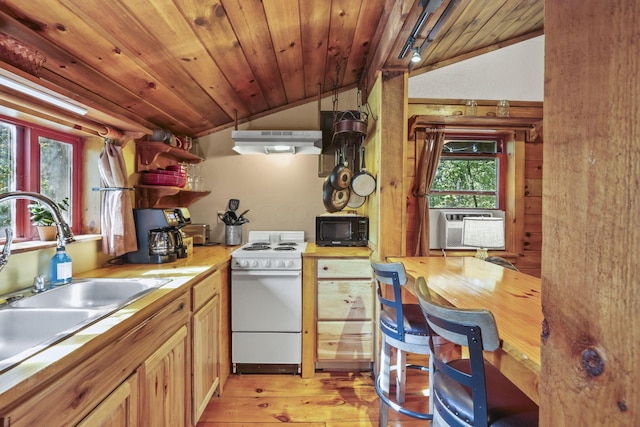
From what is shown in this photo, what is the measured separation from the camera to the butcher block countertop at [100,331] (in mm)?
718

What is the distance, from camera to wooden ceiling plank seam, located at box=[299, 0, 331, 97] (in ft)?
5.64

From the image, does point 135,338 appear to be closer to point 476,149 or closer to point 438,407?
point 438,407

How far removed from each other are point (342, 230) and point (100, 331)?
198cm

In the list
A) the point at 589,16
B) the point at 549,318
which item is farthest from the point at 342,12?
the point at 549,318

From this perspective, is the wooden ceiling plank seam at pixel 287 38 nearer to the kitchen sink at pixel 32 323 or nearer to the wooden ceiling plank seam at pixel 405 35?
the wooden ceiling plank seam at pixel 405 35

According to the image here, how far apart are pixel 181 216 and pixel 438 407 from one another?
6.55ft

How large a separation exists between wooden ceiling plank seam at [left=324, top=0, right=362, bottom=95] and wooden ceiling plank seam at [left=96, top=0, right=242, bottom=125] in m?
0.77

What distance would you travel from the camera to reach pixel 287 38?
6.33 feet

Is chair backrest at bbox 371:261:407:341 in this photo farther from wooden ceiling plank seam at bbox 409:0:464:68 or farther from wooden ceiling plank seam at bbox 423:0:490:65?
wooden ceiling plank seam at bbox 423:0:490:65

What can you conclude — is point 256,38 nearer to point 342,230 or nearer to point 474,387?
point 342,230

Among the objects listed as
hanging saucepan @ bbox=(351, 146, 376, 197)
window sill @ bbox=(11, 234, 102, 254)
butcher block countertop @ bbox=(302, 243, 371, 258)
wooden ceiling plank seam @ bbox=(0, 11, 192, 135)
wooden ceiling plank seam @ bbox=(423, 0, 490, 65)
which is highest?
wooden ceiling plank seam @ bbox=(423, 0, 490, 65)

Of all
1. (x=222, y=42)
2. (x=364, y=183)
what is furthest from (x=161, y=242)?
(x=364, y=183)

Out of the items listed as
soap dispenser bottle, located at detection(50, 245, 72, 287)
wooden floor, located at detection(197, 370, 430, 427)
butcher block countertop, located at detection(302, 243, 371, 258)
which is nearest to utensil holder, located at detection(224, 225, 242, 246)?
butcher block countertop, located at detection(302, 243, 371, 258)

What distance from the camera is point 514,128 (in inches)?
113
